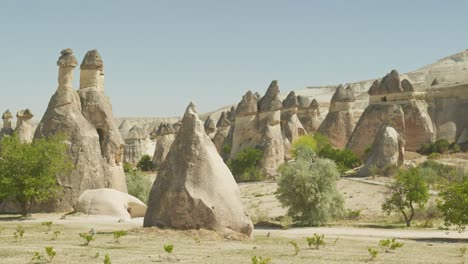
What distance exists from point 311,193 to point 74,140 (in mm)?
8889

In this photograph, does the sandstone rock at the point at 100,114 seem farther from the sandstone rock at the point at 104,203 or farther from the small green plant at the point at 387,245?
the small green plant at the point at 387,245

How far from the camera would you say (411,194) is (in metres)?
22.3

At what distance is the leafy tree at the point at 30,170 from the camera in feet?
68.6

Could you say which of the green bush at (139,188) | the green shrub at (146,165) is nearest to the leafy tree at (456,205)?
the green bush at (139,188)

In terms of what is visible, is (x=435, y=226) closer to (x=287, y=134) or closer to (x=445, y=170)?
(x=445, y=170)

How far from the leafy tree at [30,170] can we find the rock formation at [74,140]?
2.48 ft

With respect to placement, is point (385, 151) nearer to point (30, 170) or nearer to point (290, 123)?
point (290, 123)

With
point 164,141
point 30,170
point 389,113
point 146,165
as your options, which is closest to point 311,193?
point 30,170

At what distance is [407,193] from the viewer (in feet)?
74.4

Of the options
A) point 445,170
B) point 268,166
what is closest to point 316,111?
point 268,166

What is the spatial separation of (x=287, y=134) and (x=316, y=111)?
1045cm

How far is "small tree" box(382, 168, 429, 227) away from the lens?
22.4m

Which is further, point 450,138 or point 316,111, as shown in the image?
point 316,111

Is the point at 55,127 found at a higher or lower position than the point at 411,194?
higher
